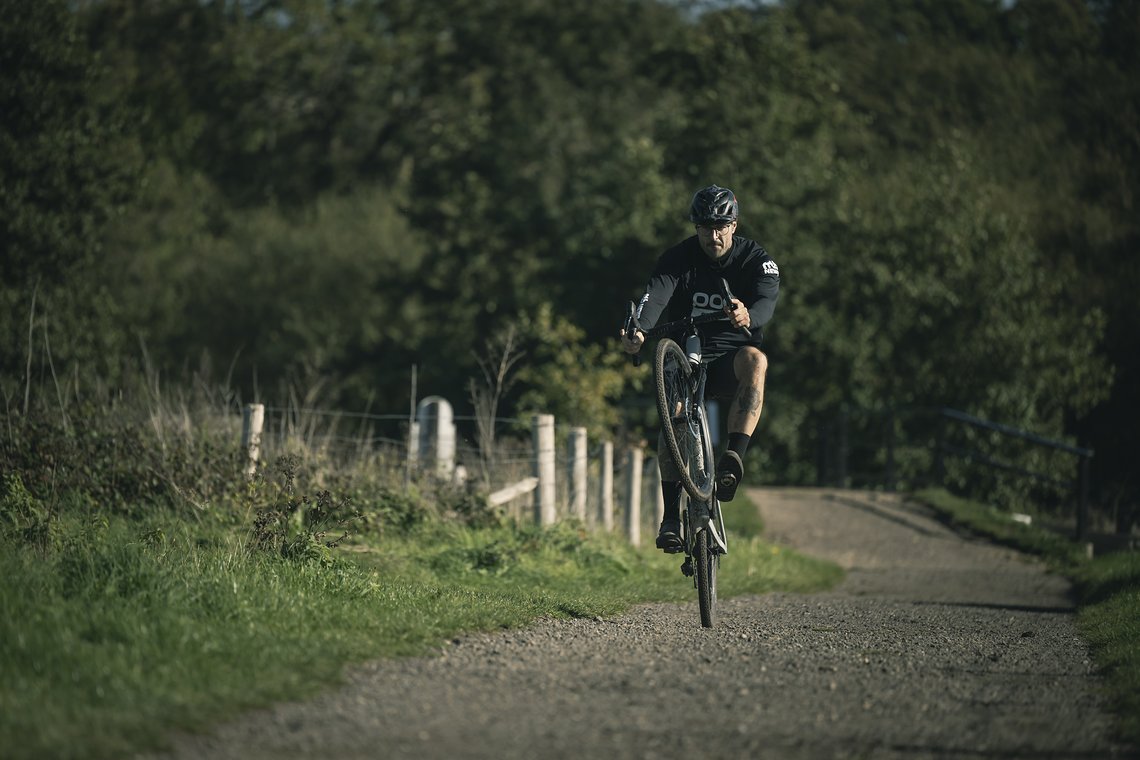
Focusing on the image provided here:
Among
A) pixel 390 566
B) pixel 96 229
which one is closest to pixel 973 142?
pixel 96 229

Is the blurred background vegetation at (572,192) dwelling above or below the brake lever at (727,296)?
above

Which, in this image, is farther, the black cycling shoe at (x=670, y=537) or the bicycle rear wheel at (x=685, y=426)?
the black cycling shoe at (x=670, y=537)

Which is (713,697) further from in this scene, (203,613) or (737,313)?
(737,313)

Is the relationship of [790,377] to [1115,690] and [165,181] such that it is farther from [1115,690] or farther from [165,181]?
[1115,690]

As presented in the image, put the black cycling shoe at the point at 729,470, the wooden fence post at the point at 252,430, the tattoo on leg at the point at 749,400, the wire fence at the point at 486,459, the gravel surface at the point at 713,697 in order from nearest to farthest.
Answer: the gravel surface at the point at 713,697 → the black cycling shoe at the point at 729,470 → the tattoo on leg at the point at 749,400 → the wooden fence post at the point at 252,430 → the wire fence at the point at 486,459

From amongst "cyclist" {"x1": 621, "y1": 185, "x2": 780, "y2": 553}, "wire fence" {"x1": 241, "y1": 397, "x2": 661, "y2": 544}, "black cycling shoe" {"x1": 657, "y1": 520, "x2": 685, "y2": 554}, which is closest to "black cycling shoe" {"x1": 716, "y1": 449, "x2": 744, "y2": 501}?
"cyclist" {"x1": 621, "y1": 185, "x2": 780, "y2": 553}

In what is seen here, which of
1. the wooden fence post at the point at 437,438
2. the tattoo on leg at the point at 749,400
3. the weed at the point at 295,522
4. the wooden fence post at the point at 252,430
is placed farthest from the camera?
the wooden fence post at the point at 437,438

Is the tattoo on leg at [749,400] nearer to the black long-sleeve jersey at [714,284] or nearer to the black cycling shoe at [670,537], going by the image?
the black long-sleeve jersey at [714,284]

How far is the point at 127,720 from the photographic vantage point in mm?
5000

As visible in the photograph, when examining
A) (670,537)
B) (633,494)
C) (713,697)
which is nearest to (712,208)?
(670,537)

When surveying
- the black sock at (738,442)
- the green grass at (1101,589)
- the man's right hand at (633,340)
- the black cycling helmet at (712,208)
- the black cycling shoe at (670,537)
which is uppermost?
the black cycling helmet at (712,208)

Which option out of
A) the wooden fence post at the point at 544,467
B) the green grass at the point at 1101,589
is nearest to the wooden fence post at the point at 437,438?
the wooden fence post at the point at 544,467

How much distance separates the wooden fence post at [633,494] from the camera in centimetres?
1458

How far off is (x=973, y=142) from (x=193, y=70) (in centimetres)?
2247
